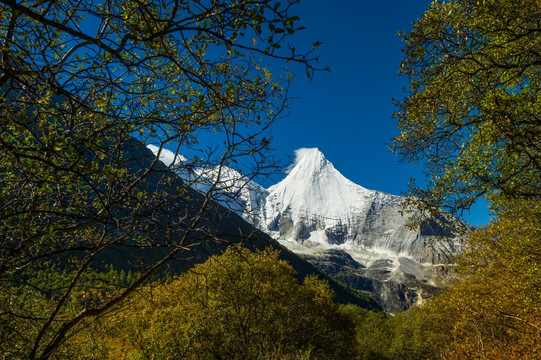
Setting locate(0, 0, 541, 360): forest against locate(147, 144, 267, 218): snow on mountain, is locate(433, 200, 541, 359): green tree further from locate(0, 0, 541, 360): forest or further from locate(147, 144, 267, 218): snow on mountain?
locate(147, 144, 267, 218): snow on mountain

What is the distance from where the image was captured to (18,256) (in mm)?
3988

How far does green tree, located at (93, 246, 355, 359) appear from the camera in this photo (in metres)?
12.8

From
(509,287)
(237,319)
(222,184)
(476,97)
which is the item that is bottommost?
(237,319)

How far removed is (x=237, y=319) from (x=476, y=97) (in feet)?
54.3

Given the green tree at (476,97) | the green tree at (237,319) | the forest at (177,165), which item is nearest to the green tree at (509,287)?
the forest at (177,165)

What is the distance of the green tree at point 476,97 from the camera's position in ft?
21.1

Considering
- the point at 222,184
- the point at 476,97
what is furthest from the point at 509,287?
the point at 222,184

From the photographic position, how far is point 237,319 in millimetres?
17016

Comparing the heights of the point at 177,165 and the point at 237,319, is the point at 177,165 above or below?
above

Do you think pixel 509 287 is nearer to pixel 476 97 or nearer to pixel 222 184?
pixel 476 97

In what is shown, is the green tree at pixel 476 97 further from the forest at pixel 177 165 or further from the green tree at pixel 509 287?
the green tree at pixel 509 287

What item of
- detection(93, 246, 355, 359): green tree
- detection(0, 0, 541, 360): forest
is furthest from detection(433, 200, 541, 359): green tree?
detection(93, 246, 355, 359): green tree

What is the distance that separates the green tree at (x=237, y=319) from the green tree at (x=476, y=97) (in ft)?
21.5

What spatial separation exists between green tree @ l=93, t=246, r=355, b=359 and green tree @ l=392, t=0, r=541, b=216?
6568mm
